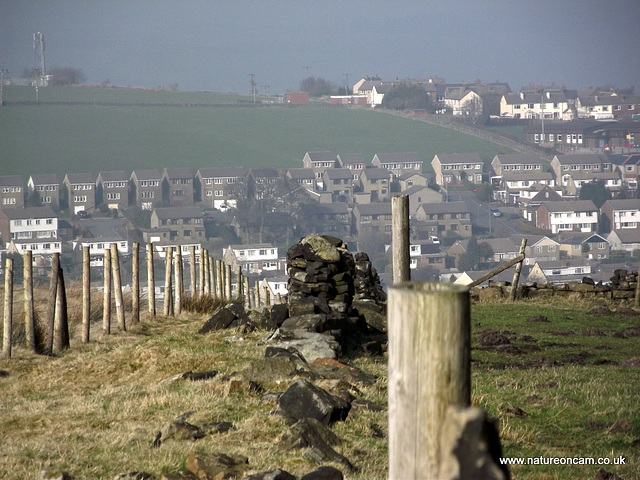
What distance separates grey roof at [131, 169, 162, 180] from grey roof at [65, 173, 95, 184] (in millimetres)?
8955

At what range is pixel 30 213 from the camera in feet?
380

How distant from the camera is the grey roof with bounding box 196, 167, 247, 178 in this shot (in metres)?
145

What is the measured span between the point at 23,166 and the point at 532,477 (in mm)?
145025

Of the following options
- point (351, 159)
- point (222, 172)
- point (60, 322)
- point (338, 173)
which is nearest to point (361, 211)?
point (338, 173)

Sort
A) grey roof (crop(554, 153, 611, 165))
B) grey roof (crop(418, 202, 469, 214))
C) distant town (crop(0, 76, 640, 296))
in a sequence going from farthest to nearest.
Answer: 1. grey roof (crop(554, 153, 611, 165))
2. grey roof (crop(418, 202, 469, 214))
3. distant town (crop(0, 76, 640, 296))

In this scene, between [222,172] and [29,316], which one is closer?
[29,316]

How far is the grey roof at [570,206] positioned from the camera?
128500mm

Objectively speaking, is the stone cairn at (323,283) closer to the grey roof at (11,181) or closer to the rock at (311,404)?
the rock at (311,404)

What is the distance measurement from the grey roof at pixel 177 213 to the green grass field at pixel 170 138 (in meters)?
25.1

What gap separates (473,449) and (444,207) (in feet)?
431

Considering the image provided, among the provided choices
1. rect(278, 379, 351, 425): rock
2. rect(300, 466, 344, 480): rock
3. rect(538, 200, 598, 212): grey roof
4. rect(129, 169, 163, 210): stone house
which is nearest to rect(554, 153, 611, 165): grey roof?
rect(538, 200, 598, 212): grey roof

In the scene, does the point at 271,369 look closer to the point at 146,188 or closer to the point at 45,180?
the point at 45,180

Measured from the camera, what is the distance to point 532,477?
711 centimetres

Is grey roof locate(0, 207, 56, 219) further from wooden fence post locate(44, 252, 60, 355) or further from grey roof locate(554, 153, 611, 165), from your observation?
wooden fence post locate(44, 252, 60, 355)
